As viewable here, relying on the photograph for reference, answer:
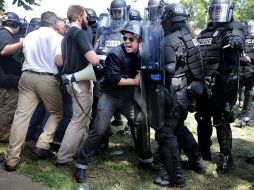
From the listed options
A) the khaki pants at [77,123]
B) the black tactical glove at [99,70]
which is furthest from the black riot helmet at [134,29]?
the khaki pants at [77,123]

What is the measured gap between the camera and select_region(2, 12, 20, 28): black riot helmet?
590cm

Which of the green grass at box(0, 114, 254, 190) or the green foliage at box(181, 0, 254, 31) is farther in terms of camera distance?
the green foliage at box(181, 0, 254, 31)

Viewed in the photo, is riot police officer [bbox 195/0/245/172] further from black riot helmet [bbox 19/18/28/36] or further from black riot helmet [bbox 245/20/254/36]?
black riot helmet [bbox 19/18/28/36]

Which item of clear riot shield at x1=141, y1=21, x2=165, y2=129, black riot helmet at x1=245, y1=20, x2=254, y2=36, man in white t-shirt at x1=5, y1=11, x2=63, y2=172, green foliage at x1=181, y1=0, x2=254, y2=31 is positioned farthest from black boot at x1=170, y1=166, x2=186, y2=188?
green foliage at x1=181, y1=0, x2=254, y2=31

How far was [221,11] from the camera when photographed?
5.17 m

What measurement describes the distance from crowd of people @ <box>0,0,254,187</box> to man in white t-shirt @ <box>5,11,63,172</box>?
0.01 metres

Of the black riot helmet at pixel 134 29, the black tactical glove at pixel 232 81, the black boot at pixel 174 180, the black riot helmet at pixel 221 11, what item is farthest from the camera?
the black riot helmet at pixel 221 11

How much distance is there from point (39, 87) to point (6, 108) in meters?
1.36

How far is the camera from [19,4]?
6012 millimetres

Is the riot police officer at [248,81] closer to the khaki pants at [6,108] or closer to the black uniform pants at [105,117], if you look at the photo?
the black uniform pants at [105,117]

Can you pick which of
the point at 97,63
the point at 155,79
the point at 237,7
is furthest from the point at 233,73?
the point at 237,7

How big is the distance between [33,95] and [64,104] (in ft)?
2.58

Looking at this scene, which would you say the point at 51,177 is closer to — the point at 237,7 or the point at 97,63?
the point at 97,63

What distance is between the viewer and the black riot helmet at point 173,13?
15.0 feet
